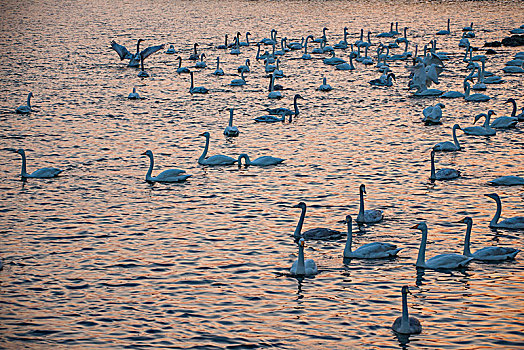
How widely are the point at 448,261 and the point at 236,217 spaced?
20.1ft

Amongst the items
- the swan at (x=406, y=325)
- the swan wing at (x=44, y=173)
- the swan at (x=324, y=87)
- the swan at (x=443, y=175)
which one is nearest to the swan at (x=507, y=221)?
the swan at (x=443, y=175)

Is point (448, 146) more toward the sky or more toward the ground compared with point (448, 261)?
more toward the sky

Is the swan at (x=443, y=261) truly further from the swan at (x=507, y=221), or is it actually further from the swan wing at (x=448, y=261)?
the swan at (x=507, y=221)

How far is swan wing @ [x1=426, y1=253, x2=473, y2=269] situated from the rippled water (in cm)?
26

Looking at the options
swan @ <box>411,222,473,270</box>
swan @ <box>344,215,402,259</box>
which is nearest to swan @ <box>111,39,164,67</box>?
swan @ <box>344,215,402,259</box>

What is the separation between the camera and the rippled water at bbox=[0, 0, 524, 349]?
14.0 metres

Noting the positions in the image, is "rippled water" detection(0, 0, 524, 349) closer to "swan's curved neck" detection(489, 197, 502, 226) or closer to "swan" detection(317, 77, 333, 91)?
"swan's curved neck" detection(489, 197, 502, 226)

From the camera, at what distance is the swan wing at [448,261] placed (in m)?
16.1

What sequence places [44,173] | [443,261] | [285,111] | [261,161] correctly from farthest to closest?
[285,111] < [261,161] < [44,173] < [443,261]

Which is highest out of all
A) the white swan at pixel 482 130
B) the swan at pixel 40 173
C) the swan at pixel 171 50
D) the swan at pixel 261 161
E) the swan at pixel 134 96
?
the swan at pixel 171 50

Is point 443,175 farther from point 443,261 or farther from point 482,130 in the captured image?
point 443,261

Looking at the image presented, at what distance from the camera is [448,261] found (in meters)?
16.1

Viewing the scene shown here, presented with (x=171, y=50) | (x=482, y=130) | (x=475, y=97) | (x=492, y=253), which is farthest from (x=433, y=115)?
(x=171, y=50)

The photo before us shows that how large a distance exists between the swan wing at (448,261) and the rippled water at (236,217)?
261mm
